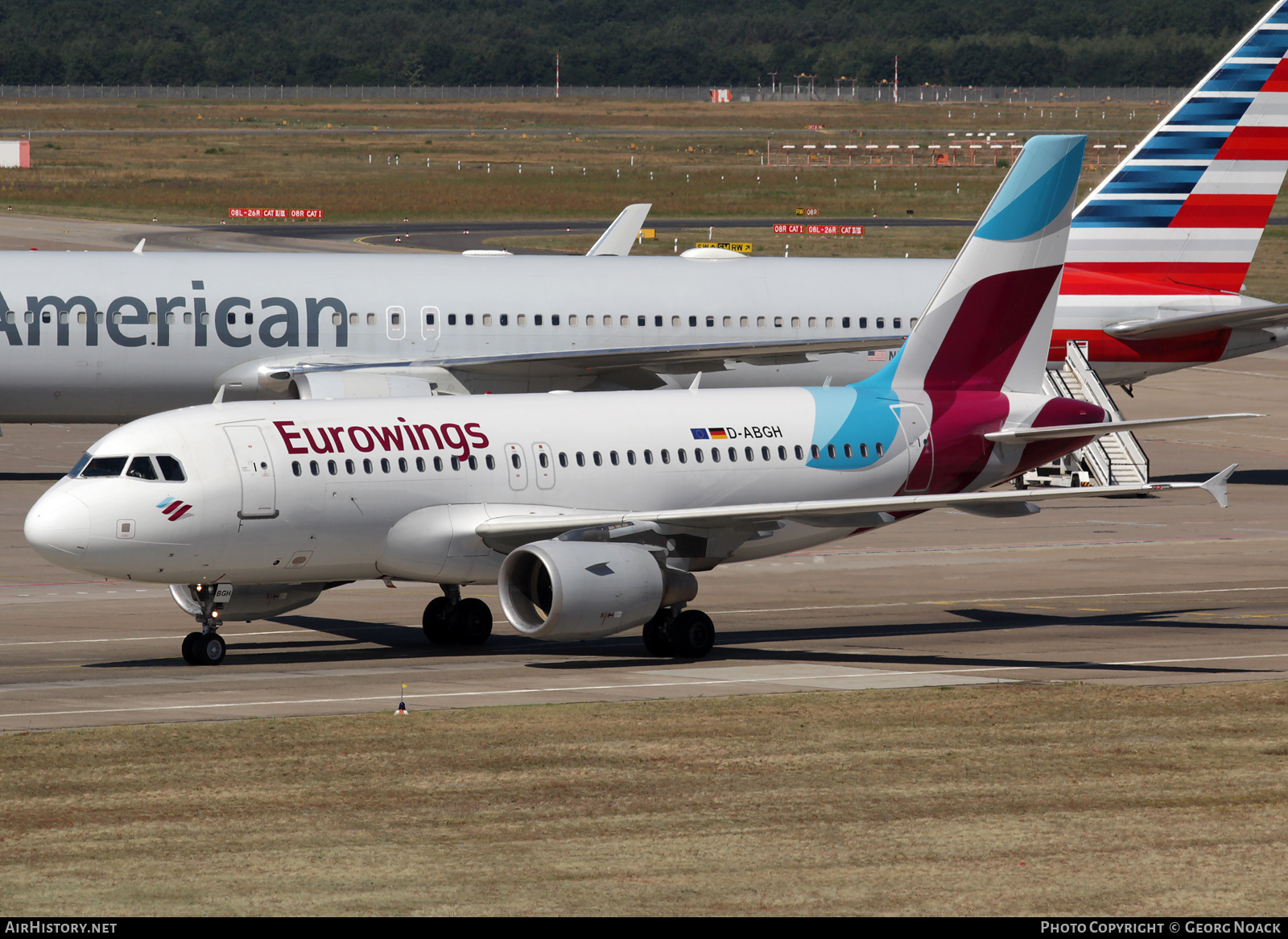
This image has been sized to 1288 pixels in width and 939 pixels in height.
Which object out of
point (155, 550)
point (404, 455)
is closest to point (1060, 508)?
point (404, 455)

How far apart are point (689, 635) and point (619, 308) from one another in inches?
899

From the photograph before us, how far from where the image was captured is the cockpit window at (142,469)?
1172 inches

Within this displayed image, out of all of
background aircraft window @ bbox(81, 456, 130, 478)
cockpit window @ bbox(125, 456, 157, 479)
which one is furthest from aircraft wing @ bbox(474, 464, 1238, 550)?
background aircraft window @ bbox(81, 456, 130, 478)

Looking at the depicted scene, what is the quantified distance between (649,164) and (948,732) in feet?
508

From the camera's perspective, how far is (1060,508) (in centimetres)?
5238

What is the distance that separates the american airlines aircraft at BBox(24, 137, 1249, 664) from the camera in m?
29.9

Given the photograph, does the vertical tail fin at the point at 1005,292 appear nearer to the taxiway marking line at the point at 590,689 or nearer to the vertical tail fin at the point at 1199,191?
the taxiway marking line at the point at 590,689

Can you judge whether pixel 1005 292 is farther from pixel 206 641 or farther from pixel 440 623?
pixel 206 641

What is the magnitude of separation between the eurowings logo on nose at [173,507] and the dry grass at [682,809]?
5.08 m

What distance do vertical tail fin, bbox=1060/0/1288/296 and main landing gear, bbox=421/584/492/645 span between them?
26.5 meters

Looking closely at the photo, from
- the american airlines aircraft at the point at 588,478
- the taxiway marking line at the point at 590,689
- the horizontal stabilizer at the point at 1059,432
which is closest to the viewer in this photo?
the taxiway marking line at the point at 590,689

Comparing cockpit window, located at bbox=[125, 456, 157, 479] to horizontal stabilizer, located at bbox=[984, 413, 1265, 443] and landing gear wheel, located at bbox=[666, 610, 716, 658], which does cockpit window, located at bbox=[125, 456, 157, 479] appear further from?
horizontal stabilizer, located at bbox=[984, 413, 1265, 443]

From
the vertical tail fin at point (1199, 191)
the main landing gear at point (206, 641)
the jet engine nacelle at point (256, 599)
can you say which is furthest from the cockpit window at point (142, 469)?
the vertical tail fin at point (1199, 191)
